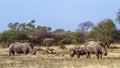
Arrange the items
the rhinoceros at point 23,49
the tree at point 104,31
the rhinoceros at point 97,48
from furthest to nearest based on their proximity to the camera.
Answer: the tree at point 104,31, the rhinoceros at point 23,49, the rhinoceros at point 97,48

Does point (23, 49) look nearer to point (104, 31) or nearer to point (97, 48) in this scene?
point (97, 48)

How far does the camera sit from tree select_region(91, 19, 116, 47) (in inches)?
3146

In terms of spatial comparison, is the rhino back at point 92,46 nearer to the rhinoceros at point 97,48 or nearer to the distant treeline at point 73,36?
the rhinoceros at point 97,48

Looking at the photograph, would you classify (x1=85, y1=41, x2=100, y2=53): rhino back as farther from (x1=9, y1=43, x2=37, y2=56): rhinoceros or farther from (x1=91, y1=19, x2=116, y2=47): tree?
(x1=91, y1=19, x2=116, y2=47): tree

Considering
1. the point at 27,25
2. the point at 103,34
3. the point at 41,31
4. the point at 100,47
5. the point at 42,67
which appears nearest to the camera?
the point at 42,67

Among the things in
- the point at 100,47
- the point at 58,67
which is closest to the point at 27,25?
the point at 100,47

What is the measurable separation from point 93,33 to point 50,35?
17.7 meters

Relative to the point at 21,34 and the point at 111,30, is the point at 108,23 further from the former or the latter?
the point at 21,34

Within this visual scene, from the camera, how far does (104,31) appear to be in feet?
270

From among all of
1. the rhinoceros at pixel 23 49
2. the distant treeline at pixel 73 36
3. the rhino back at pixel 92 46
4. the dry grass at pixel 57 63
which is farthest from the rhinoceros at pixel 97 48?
the distant treeline at pixel 73 36

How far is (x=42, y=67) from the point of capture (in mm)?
25188

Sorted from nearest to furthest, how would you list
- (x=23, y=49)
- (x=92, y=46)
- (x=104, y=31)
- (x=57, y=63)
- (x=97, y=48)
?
(x=57, y=63) < (x=97, y=48) < (x=92, y=46) < (x=23, y=49) < (x=104, y=31)

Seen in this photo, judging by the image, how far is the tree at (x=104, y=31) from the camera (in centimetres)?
7991

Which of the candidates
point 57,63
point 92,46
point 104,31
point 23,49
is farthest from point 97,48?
point 104,31
